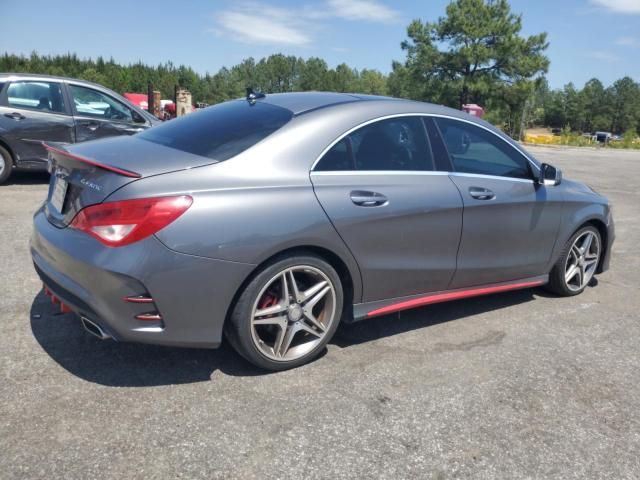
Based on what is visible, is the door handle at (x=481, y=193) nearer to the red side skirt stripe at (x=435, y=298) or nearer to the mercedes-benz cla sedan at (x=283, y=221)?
the mercedes-benz cla sedan at (x=283, y=221)

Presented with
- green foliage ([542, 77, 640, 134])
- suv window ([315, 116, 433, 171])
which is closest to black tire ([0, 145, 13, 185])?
suv window ([315, 116, 433, 171])

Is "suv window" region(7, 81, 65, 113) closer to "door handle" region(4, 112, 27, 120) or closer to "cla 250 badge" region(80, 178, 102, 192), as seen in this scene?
"door handle" region(4, 112, 27, 120)

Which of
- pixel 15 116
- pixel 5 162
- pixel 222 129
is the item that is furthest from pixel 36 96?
pixel 222 129

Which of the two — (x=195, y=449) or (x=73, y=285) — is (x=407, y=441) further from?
(x=73, y=285)

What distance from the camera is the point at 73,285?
2.86 m

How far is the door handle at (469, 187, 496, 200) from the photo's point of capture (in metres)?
3.93

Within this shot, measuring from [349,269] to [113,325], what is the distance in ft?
4.28

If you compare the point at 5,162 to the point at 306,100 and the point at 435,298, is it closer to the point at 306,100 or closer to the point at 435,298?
the point at 306,100

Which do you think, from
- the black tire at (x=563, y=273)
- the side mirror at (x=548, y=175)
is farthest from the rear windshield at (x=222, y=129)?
the black tire at (x=563, y=273)

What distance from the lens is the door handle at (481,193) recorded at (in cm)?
393

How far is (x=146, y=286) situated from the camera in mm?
2707

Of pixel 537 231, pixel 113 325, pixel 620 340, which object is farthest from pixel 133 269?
pixel 620 340

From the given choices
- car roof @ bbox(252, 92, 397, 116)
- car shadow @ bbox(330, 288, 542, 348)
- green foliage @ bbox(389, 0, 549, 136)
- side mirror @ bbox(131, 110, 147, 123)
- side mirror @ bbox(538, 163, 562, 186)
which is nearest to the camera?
car roof @ bbox(252, 92, 397, 116)

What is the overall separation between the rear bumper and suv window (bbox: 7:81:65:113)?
5896mm
